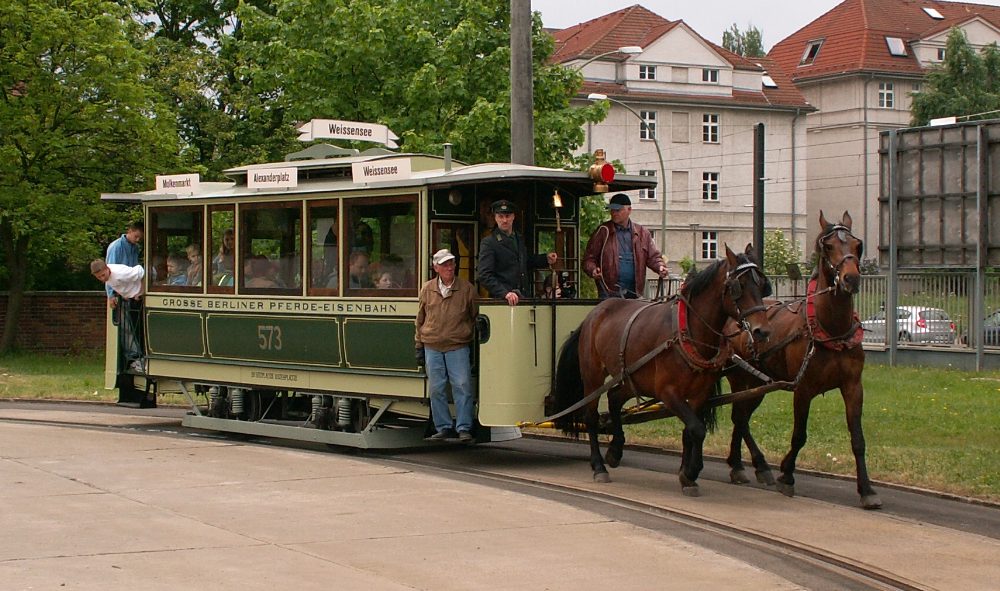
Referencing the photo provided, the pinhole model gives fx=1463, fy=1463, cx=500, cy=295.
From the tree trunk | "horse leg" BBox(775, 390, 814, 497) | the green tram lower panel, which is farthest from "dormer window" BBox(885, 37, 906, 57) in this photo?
"horse leg" BBox(775, 390, 814, 497)

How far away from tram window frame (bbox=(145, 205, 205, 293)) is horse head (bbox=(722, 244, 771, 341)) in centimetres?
694

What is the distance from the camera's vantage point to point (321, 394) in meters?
14.6

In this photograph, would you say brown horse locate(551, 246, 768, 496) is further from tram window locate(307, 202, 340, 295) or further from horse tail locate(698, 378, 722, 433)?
tram window locate(307, 202, 340, 295)

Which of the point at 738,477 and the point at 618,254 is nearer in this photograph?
the point at 738,477

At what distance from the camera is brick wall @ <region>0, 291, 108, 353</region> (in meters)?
33.6

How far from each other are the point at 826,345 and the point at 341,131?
629 centimetres

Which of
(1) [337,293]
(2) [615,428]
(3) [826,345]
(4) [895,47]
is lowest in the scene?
(2) [615,428]

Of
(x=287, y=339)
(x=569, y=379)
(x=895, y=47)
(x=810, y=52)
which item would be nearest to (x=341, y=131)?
(x=287, y=339)

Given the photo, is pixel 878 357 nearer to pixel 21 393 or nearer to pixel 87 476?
pixel 21 393

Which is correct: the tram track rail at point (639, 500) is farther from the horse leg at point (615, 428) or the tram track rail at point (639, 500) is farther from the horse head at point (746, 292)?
the horse head at point (746, 292)

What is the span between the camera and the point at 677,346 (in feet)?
37.6

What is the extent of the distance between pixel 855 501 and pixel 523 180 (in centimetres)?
412

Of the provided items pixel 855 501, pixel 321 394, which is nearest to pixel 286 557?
pixel 855 501

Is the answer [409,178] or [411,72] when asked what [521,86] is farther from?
[411,72]
